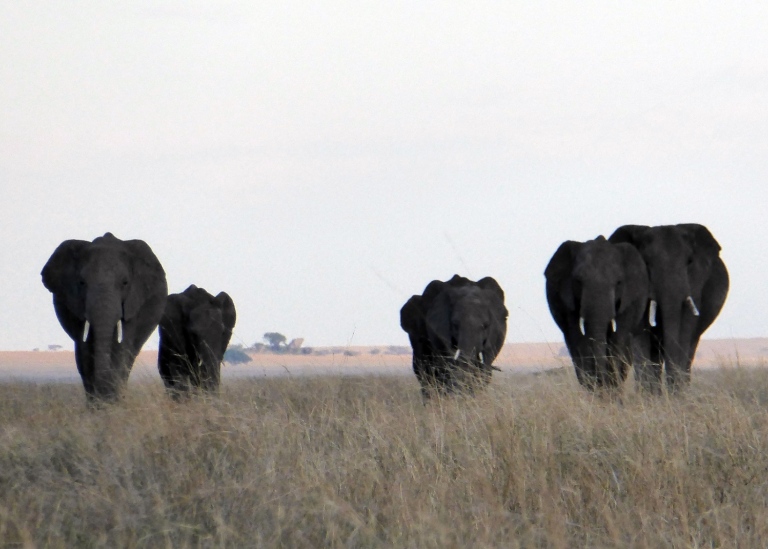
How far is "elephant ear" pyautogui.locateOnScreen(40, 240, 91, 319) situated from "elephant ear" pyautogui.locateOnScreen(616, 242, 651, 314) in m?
6.56

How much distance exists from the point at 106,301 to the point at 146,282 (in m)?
1.03

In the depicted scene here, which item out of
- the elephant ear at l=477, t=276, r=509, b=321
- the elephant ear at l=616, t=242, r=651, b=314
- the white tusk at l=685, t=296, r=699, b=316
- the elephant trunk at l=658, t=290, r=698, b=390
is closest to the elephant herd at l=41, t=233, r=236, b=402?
the elephant ear at l=477, t=276, r=509, b=321

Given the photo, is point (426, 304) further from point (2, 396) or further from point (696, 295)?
point (2, 396)

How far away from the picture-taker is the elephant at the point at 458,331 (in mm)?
14164

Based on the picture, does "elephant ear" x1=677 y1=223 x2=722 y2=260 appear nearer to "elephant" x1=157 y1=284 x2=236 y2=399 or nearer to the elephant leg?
the elephant leg

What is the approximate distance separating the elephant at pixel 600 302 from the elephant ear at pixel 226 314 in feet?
15.7

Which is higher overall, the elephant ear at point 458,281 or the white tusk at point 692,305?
the elephant ear at point 458,281

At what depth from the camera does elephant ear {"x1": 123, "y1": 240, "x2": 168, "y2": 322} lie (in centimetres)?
1421

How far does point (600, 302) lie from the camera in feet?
44.8

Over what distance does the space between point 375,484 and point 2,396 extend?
11.5 meters

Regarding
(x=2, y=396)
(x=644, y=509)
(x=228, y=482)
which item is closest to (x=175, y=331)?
(x=2, y=396)

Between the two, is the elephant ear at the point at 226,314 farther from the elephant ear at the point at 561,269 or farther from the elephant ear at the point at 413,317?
the elephant ear at the point at 561,269

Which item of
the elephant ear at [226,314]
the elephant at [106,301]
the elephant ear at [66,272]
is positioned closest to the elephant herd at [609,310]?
the elephant ear at [226,314]

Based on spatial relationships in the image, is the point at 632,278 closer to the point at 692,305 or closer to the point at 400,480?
the point at 692,305
